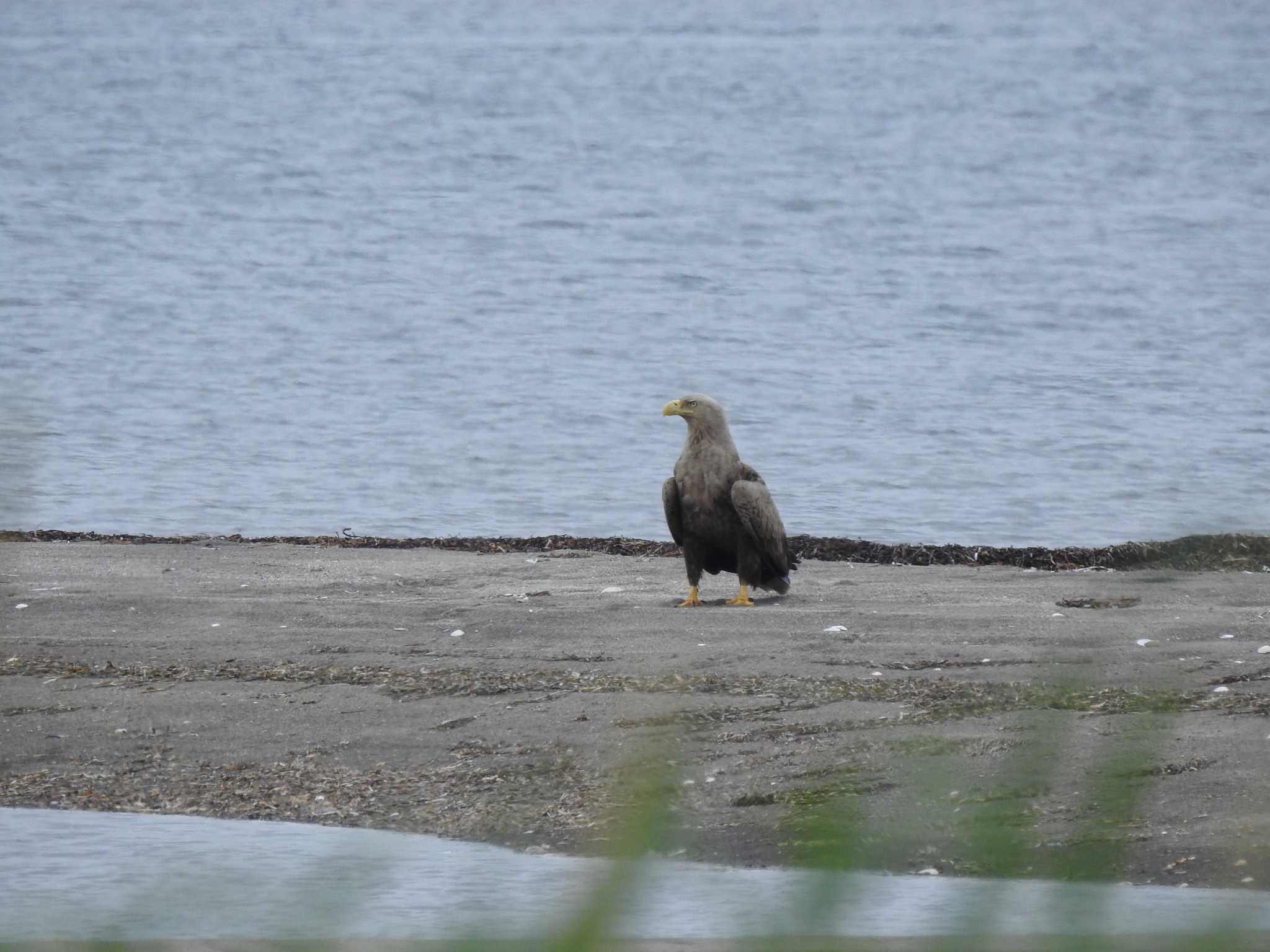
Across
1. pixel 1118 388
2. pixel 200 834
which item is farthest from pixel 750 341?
pixel 200 834

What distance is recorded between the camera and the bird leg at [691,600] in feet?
27.7

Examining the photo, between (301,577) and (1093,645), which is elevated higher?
(1093,645)

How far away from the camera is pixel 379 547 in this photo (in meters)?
10.7

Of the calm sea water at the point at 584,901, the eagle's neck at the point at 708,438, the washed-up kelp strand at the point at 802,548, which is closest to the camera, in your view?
the calm sea water at the point at 584,901

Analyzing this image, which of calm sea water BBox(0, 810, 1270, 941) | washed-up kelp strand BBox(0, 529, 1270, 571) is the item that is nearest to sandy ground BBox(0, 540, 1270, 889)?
calm sea water BBox(0, 810, 1270, 941)

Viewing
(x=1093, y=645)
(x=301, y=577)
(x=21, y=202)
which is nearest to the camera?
(x=1093, y=645)

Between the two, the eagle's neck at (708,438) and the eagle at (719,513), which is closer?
the eagle at (719,513)

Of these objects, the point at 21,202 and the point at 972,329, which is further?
the point at 21,202

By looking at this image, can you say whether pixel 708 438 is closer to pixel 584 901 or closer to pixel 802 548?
pixel 802 548

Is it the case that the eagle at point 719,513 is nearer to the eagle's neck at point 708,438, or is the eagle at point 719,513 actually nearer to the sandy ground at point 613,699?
the eagle's neck at point 708,438

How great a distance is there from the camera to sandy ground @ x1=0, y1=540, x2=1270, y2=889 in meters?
0.93

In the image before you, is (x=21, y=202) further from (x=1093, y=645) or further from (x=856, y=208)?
(x=1093, y=645)

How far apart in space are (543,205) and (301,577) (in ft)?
125

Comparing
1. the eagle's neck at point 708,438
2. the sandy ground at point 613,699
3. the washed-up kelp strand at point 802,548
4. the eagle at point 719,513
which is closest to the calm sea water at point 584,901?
the sandy ground at point 613,699
